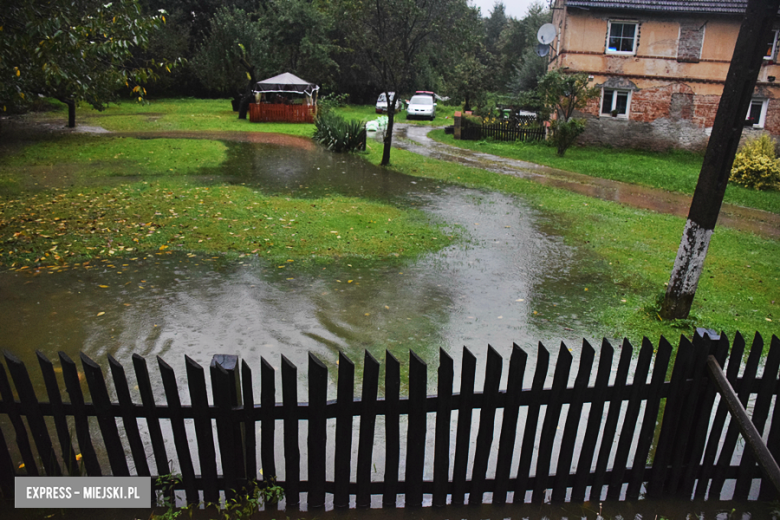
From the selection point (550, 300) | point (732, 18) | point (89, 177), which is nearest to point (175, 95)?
point (89, 177)

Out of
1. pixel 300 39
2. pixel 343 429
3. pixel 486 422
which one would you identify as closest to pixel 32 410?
pixel 343 429

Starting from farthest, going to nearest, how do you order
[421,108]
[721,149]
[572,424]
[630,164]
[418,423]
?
1. [421,108]
2. [630,164]
3. [721,149]
4. [572,424]
5. [418,423]

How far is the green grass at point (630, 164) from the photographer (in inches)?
626

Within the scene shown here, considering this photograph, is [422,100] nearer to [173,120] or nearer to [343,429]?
[173,120]

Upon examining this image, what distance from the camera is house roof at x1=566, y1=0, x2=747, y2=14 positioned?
22.0m

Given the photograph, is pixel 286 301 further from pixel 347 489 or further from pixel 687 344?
pixel 687 344

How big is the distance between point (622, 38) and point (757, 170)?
919cm

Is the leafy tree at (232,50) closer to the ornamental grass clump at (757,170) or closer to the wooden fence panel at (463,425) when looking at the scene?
the ornamental grass clump at (757,170)

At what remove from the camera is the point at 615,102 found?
79.1ft

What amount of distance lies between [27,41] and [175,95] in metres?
39.8

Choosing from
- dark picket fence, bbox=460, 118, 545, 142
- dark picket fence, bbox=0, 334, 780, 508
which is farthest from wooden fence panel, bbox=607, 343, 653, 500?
dark picket fence, bbox=460, 118, 545, 142

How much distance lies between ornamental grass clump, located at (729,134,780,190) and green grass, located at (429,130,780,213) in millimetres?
456

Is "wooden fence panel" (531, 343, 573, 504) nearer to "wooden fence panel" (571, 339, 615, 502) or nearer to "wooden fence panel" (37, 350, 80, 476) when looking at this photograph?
"wooden fence panel" (571, 339, 615, 502)

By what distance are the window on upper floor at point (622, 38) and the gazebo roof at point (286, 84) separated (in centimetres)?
1592
